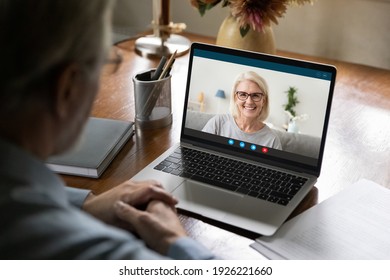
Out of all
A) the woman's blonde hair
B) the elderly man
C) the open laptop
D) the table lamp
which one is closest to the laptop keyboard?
the open laptop

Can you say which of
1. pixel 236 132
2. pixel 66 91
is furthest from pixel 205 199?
pixel 66 91

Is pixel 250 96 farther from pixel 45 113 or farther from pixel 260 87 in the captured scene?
pixel 45 113

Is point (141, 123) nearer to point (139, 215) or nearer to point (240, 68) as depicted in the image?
point (240, 68)

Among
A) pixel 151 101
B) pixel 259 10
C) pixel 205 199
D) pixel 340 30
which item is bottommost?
pixel 205 199

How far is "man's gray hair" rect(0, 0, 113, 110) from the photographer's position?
2.21 feet

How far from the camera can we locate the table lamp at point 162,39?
1947 mm

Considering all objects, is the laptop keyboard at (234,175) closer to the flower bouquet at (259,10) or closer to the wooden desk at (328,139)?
the wooden desk at (328,139)

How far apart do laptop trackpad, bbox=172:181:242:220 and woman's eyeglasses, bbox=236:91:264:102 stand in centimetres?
23

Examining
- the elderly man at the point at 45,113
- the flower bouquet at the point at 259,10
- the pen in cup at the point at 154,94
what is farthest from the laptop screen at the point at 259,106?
the elderly man at the point at 45,113

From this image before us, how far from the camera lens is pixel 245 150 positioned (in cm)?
129

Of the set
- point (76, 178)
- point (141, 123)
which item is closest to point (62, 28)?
point (76, 178)

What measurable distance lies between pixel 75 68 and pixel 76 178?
562mm

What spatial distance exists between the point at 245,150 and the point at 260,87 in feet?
0.48

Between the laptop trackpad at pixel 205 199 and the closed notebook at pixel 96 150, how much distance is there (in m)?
0.20
